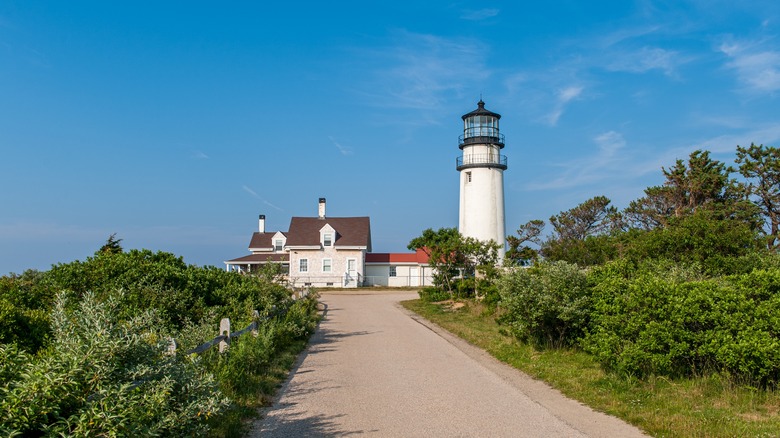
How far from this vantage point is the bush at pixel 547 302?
12633 mm

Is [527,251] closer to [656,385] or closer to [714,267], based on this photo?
[714,267]

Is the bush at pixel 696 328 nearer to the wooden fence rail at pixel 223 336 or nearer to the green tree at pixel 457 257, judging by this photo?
the wooden fence rail at pixel 223 336

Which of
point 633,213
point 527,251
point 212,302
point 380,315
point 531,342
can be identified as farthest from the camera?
point 527,251

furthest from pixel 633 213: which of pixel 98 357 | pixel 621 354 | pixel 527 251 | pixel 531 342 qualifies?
pixel 98 357

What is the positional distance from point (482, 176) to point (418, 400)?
30598mm

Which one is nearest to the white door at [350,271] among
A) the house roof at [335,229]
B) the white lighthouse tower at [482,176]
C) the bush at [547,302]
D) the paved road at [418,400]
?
the house roof at [335,229]

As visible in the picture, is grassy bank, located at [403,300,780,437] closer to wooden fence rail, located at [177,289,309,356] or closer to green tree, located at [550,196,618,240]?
wooden fence rail, located at [177,289,309,356]

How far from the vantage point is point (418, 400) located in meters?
9.02

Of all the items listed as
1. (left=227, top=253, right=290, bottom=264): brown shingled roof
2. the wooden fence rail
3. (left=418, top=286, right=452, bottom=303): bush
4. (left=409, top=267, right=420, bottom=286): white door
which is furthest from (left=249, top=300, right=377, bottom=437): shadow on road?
(left=409, top=267, right=420, bottom=286): white door

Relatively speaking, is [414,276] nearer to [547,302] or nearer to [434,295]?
[434,295]

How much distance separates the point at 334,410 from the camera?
8359 mm

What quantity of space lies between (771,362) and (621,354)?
6.90 feet

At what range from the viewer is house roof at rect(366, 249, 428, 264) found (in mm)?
53188

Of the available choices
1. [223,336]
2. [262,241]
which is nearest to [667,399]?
[223,336]
